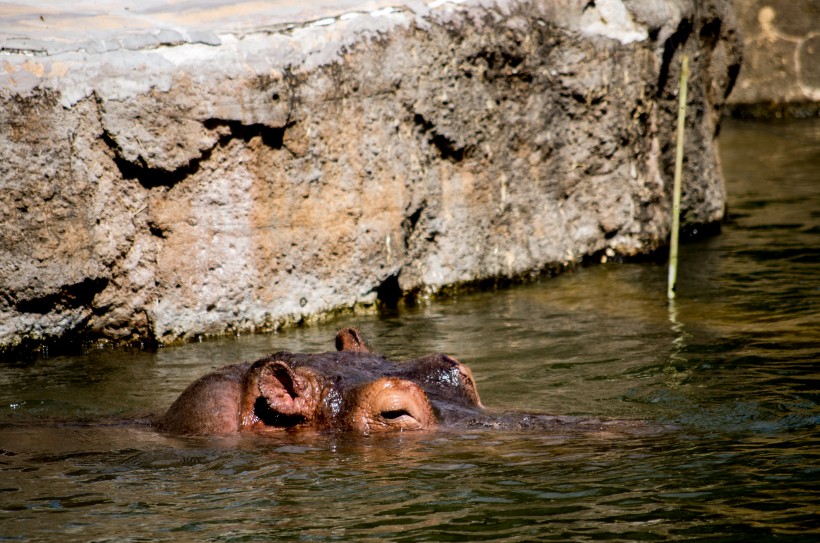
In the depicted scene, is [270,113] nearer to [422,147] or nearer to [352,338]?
[422,147]

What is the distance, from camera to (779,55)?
1734 centimetres

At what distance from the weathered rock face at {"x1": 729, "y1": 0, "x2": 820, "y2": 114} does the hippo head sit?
13.9m

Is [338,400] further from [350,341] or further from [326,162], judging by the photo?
[326,162]

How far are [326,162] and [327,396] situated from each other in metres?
3.05

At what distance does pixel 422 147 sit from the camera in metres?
7.89

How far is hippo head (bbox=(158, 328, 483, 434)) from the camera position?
450cm

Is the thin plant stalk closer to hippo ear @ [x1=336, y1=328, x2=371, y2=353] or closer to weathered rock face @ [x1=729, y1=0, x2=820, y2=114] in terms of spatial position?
hippo ear @ [x1=336, y1=328, x2=371, y2=353]

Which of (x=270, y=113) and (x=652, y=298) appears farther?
(x=652, y=298)

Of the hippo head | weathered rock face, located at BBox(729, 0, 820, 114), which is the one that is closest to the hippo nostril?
the hippo head

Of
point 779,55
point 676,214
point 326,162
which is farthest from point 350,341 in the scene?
point 779,55

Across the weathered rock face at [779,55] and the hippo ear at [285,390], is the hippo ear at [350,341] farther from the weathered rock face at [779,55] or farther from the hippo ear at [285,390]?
the weathered rock face at [779,55]

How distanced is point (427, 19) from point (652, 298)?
8.12 ft

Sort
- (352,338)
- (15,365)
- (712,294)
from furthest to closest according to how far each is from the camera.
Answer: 1. (712,294)
2. (15,365)
3. (352,338)

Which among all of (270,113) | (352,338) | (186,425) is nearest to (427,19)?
(270,113)
